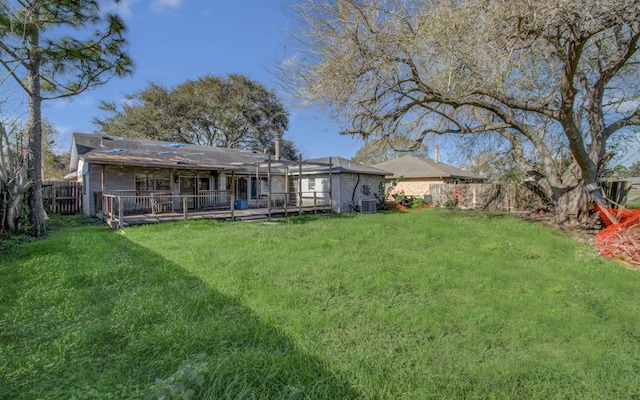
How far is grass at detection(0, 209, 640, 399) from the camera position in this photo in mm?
2316

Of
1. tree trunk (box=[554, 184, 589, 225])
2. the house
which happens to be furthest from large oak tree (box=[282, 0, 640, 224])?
the house

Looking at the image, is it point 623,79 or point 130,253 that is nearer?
point 130,253

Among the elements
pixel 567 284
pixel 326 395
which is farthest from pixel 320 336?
pixel 567 284

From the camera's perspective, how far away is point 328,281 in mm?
4738

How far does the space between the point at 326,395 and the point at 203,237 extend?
6893 mm

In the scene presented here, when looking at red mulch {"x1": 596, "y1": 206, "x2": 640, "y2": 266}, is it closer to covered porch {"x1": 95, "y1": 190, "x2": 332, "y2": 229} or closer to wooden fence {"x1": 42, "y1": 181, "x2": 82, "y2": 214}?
covered porch {"x1": 95, "y1": 190, "x2": 332, "y2": 229}

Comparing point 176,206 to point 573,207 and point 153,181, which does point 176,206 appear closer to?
point 153,181

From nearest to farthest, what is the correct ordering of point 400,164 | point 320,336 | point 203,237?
1. point 320,336
2. point 203,237
3. point 400,164

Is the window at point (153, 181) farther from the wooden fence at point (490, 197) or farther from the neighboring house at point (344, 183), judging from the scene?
the wooden fence at point (490, 197)

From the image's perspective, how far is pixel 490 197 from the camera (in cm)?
1797

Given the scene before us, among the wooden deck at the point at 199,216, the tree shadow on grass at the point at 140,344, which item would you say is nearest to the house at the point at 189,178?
the wooden deck at the point at 199,216

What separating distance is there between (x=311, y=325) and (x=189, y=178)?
48.3 feet

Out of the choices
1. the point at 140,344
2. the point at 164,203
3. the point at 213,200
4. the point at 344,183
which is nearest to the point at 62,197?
the point at 164,203

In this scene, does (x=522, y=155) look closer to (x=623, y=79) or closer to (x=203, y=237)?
(x=623, y=79)
